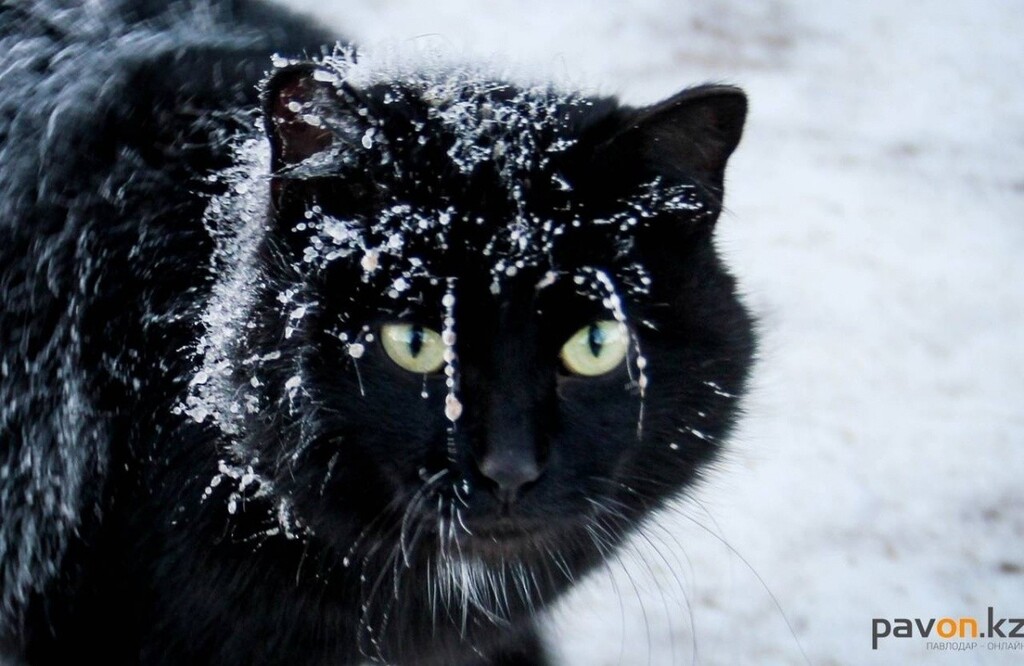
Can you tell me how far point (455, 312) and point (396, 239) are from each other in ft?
0.38

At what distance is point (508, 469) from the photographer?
1283mm

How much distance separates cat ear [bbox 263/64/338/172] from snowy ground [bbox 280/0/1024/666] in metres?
0.49

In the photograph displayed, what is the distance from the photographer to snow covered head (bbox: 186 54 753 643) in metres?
1.32

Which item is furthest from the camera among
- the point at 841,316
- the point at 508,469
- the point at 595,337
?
the point at 841,316

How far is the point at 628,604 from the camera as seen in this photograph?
2178 mm

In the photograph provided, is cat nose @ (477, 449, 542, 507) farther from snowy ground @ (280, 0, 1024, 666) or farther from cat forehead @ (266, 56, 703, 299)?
snowy ground @ (280, 0, 1024, 666)

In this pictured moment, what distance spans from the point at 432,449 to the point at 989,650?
52.1 inches

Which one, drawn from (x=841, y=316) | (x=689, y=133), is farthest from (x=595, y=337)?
(x=841, y=316)

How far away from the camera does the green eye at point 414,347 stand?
1344 mm

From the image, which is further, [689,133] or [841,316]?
[841,316]

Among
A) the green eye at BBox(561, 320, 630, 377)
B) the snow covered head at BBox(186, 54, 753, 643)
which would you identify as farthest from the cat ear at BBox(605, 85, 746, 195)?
the green eye at BBox(561, 320, 630, 377)

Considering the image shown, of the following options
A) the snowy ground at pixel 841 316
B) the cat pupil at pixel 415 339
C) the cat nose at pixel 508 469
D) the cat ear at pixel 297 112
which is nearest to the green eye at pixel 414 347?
the cat pupil at pixel 415 339

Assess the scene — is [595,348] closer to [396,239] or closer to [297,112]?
Result: [396,239]

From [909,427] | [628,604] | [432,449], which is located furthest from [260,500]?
[909,427]
